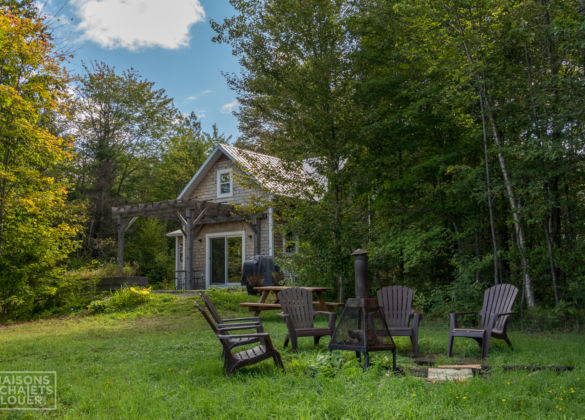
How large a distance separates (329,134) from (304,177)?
3.65 feet

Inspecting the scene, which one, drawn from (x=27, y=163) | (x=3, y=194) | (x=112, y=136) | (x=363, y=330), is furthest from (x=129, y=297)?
(x=112, y=136)

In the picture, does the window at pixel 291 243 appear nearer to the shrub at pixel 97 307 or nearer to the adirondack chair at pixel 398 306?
the adirondack chair at pixel 398 306

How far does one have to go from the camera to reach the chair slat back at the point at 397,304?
6152 millimetres

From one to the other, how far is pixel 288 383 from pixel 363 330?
39.2 inches

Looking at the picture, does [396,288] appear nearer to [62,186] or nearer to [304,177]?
[304,177]

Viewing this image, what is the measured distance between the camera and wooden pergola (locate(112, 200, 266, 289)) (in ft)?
45.3

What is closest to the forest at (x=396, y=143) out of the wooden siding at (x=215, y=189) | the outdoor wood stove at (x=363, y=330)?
the outdoor wood stove at (x=363, y=330)

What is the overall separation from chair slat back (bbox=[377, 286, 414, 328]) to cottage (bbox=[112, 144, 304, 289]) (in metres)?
7.57

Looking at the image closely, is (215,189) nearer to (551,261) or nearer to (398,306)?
(398,306)

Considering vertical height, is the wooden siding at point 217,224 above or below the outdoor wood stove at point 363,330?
above

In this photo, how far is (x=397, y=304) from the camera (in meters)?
6.25

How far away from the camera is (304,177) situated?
998 cm

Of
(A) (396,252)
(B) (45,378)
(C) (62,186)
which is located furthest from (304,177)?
(B) (45,378)

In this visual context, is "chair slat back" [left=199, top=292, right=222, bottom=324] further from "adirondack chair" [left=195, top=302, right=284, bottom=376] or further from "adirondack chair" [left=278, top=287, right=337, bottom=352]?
"adirondack chair" [left=278, top=287, right=337, bottom=352]
